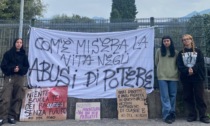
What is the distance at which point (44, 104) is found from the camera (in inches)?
264

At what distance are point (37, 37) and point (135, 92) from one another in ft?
9.78

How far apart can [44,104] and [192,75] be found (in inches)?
144

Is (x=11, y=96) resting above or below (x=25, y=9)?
below

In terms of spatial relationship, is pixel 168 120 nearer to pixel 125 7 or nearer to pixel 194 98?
pixel 194 98

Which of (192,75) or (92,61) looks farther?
(92,61)

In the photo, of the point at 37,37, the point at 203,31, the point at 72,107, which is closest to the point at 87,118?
the point at 72,107

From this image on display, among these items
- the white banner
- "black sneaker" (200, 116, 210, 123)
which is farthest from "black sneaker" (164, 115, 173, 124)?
the white banner

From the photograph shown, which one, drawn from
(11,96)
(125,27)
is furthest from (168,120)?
(11,96)

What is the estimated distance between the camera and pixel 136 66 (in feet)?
22.9

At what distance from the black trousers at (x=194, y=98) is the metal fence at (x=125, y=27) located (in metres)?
0.83

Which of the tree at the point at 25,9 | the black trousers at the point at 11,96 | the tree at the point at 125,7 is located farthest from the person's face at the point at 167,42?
the tree at the point at 125,7

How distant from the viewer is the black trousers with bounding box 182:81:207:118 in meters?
6.19

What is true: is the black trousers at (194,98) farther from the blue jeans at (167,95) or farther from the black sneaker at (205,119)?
the blue jeans at (167,95)

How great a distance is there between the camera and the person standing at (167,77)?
630cm
